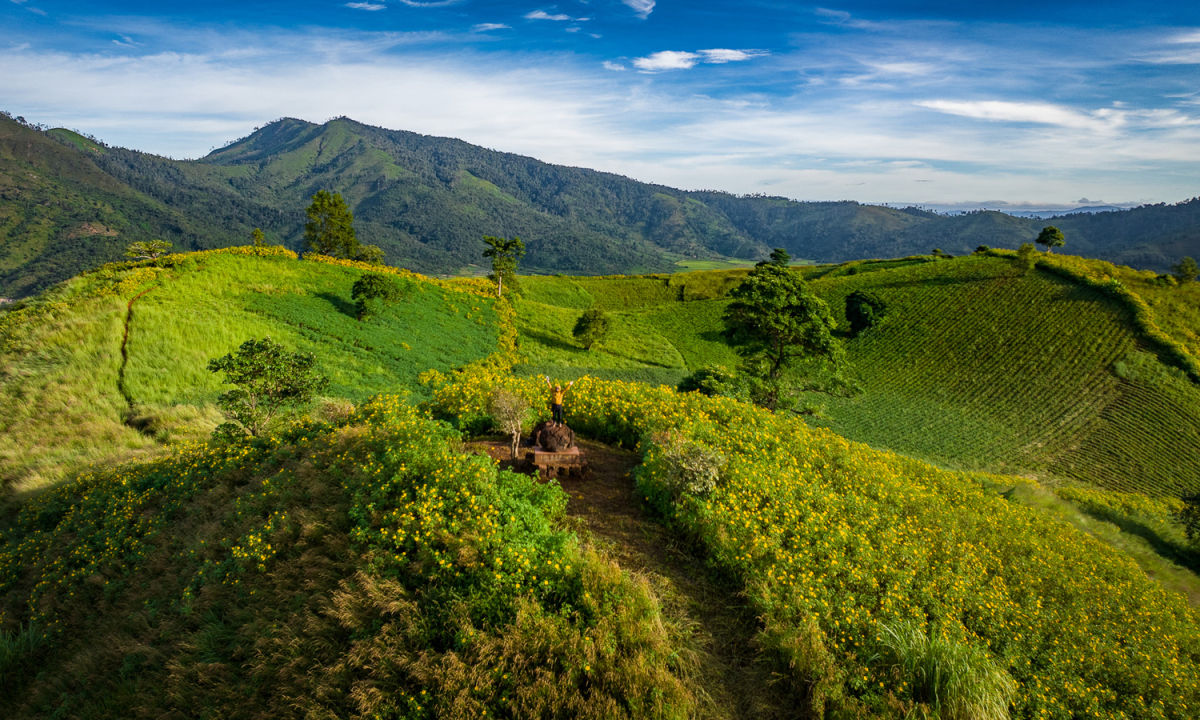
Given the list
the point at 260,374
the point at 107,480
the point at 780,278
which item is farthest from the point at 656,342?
the point at 107,480

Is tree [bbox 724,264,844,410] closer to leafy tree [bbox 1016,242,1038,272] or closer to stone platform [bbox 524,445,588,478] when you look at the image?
stone platform [bbox 524,445,588,478]

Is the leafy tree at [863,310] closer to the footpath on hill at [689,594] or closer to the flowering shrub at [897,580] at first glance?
the flowering shrub at [897,580]

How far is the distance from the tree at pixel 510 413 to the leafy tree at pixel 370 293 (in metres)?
21.1

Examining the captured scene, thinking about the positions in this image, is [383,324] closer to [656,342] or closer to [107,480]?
[107,480]

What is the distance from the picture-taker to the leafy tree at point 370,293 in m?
30.0

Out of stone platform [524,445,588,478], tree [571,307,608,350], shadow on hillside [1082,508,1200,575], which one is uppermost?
stone platform [524,445,588,478]

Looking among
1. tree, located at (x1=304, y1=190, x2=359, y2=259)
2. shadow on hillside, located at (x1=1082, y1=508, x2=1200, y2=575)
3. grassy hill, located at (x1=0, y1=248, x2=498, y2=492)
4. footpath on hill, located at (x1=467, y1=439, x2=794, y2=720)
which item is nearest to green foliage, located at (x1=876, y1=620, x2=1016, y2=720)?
footpath on hill, located at (x1=467, y1=439, x2=794, y2=720)

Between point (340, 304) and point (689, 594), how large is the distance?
29.8m

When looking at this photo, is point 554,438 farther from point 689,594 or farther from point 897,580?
point 897,580

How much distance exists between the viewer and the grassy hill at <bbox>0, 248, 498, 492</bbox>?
17000 millimetres

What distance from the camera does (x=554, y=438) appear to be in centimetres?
1080

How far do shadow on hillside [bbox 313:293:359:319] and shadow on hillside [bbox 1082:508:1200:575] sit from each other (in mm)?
39069

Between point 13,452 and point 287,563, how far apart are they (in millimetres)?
15750

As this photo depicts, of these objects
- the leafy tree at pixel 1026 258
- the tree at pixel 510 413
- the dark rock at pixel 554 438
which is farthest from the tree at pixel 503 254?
the leafy tree at pixel 1026 258
